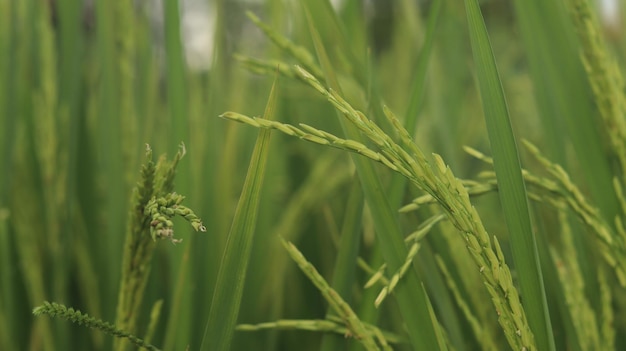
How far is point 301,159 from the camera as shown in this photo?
1.13 meters

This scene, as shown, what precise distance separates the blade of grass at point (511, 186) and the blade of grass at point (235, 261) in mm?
158

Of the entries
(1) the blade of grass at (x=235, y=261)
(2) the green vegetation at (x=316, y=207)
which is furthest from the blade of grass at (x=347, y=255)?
(1) the blade of grass at (x=235, y=261)

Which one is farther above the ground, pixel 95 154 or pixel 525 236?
pixel 95 154

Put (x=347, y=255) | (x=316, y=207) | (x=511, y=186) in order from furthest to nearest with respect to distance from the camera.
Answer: (x=316, y=207) → (x=347, y=255) → (x=511, y=186)

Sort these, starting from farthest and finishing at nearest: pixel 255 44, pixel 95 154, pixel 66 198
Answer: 1. pixel 255 44
2. pixel 95 154
3. pixel 66 198

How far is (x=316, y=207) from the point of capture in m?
0.95

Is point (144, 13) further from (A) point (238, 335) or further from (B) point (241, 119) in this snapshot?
(B) point (241, 119)

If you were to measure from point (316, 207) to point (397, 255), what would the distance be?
0.51 metres

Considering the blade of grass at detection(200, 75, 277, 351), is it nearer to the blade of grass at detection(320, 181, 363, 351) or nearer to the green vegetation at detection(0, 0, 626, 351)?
the green vegetation at detection(0, 0, 626, 351)

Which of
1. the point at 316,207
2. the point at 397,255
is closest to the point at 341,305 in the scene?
the point at 397,255

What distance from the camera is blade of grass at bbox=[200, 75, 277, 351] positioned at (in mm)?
407

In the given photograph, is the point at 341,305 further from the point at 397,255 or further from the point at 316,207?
the point at 316,207

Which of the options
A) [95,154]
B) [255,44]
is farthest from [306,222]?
[255,44]

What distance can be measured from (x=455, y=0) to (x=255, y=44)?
1083mm
